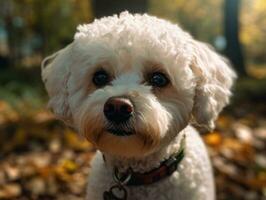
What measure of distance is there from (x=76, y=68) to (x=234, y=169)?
2690 millimetres

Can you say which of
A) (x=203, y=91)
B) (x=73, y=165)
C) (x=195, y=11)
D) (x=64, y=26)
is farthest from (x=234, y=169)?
(x=195, y=11)

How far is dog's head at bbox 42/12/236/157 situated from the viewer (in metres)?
3.23

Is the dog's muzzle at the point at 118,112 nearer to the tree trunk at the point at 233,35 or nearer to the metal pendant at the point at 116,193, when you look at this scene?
the metal pendant at the point at 116,193

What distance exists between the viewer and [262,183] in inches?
218

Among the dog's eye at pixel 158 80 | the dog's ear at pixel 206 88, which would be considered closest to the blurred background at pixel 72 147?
the dog's ear at pixel 206 88

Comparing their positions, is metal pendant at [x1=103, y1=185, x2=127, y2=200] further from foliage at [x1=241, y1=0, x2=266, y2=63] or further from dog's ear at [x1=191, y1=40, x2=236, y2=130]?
foliage at [x1=241, y1=0, x2=266, y2=63]

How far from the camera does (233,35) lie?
12.8 metres

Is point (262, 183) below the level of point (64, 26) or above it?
above

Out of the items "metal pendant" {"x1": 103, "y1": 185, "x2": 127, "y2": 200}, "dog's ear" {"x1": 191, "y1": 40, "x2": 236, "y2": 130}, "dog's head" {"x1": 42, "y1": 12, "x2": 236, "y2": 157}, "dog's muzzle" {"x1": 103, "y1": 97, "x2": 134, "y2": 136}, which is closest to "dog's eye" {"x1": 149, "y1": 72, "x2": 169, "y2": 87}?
"dog's head" {"x1": 42, "y1": 12, "x2": 236, "y2": 157}

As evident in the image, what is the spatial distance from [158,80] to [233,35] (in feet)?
31.2

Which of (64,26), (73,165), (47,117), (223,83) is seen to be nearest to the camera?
(223,83)

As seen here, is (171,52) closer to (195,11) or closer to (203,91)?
(203,91)

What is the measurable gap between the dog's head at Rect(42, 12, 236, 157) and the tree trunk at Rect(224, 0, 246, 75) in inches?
346

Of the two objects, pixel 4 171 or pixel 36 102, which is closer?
pixel 4 171
